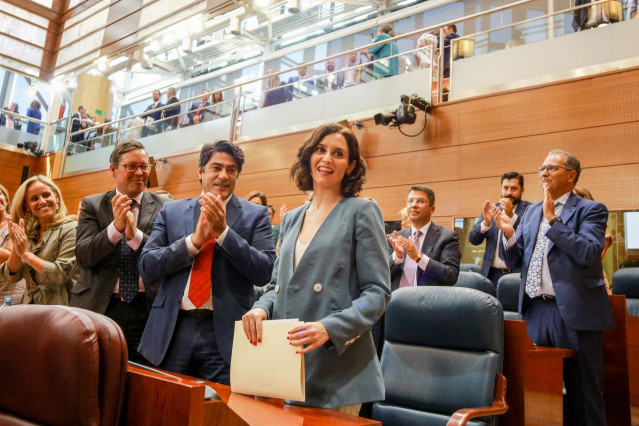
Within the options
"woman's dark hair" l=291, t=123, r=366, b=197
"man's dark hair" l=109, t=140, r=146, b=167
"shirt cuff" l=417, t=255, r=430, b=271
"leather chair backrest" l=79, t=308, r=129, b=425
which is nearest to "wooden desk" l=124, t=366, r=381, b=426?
"leather chair backrest" l=79, t=308, r=129, b=425

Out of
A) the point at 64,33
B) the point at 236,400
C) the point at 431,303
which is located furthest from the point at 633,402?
the point at 64,33

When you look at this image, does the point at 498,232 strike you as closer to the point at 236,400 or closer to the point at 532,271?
the point at 532,271

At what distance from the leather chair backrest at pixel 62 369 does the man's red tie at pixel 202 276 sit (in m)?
0.70

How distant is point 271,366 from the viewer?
1.23m

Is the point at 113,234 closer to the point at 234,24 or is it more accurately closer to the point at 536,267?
the point at 536,267

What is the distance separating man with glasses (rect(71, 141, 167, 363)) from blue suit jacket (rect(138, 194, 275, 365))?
0.59 ft

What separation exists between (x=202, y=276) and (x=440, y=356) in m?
0.86

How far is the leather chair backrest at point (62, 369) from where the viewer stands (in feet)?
2.80

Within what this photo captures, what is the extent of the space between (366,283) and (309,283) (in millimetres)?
144

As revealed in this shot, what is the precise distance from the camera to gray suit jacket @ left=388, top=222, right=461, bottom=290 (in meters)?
2.80

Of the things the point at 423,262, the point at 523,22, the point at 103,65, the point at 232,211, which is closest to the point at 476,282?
the point at 423,262

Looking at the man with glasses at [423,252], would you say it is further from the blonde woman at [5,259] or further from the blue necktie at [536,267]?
the blonde woman at [5,259]

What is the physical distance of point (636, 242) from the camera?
3785 mm

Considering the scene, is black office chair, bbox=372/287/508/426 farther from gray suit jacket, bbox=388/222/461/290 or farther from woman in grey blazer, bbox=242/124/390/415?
gray suit jacket, bbox=388/222/461/290
